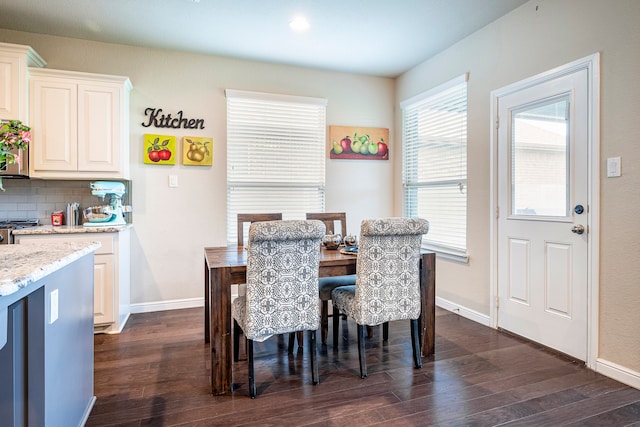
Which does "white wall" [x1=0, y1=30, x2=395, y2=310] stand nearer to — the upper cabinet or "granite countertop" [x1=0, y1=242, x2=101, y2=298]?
the upper cabinet

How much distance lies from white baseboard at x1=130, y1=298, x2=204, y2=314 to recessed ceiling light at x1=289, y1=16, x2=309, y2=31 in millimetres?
2812

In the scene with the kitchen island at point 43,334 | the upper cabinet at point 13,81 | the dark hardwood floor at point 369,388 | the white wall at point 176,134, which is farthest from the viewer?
the white wall at point 176,134

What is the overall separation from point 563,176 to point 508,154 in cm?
50

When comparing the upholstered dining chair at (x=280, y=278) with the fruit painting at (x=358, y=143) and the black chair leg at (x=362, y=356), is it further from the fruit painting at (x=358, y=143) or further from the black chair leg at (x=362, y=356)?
the fruit painting at (x=358, y=143)

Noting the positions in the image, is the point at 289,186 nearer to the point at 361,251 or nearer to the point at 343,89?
the point at 343,89

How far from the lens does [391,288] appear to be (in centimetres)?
232

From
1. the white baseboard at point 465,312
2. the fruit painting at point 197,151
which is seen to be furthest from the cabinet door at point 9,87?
the white baseboard at point 465,312

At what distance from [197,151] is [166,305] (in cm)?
160

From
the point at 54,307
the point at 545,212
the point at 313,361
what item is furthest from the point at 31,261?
the point at 545,212

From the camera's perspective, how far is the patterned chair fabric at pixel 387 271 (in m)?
2.23

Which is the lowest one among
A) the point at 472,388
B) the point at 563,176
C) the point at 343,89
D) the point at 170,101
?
the point at 472,388

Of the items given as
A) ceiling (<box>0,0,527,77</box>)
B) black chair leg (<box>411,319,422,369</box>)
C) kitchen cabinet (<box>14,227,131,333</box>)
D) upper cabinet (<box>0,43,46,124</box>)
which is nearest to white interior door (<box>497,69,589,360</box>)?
ceiling (<box>0,0,527,77</box>)

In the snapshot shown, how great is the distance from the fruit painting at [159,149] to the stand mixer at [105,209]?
1.42ft

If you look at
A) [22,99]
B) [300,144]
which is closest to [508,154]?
[300,144]
